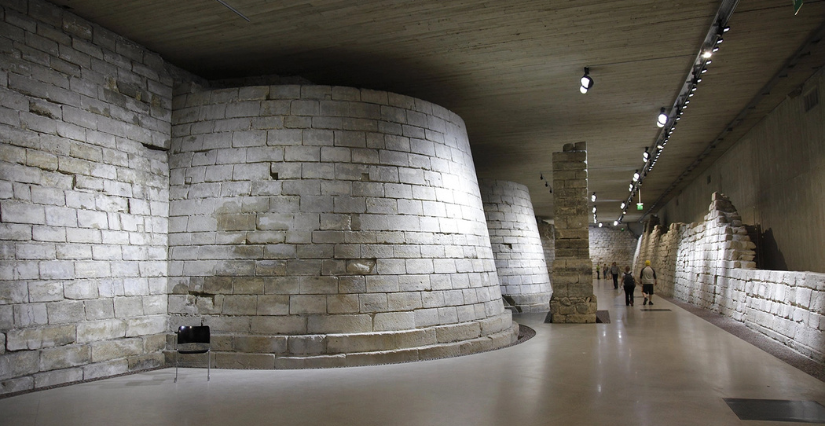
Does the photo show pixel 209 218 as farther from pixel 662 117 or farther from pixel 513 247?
pixel 513 247

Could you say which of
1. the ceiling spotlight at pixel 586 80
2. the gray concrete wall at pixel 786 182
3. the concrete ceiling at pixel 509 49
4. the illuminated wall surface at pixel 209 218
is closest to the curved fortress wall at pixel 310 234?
the illuminated wall surface at pixel 209 218

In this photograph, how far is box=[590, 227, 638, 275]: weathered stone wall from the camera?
134ft

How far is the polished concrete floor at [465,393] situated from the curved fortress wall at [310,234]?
1.76 ft

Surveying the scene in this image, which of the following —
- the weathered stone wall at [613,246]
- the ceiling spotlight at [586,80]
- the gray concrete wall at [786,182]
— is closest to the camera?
the ceiling spotlight at [586,80]

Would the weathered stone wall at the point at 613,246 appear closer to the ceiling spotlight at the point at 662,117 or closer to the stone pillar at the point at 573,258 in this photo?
the stone pillar at the point at 573,258

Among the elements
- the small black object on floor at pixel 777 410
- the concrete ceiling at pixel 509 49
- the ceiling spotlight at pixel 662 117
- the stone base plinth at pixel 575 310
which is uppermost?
the concrete ceiling at pixel 509 49

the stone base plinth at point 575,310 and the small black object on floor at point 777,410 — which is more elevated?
the stone base plinth at point 575,310

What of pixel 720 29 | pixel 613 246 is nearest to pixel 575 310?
pixel 720 29

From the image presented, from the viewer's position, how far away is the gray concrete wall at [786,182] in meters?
10.1

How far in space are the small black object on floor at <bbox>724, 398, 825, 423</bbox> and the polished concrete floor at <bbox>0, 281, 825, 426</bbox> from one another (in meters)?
0.12

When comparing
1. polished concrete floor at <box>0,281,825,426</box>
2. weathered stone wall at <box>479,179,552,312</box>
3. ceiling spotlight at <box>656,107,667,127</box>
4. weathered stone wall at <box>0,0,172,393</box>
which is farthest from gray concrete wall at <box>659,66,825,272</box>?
weathered stone wall at <box>0,0,172,393</box>

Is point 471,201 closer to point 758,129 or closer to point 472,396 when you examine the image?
point 472,396

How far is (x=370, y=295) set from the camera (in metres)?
7.62

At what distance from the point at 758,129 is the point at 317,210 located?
11.0 meters
